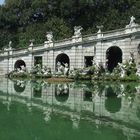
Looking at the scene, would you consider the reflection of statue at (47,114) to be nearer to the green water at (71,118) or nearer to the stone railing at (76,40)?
the green water at (71,118)

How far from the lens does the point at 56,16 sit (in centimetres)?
5547

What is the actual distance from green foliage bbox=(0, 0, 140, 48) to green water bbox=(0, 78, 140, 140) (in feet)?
103

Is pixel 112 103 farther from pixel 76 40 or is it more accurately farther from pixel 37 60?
pixel 37 60

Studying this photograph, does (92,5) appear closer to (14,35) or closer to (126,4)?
(126,4)

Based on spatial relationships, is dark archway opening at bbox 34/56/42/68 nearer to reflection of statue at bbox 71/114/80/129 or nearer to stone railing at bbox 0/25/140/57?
stone railing at bbox 0/25/140/57

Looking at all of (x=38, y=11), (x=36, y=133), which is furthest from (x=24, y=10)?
(x=36, y=133)

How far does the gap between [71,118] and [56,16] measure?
41.8 meters

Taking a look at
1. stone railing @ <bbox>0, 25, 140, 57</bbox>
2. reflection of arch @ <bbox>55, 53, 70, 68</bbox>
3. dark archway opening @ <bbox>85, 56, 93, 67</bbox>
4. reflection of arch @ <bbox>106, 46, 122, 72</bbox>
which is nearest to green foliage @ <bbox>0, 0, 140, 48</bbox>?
stone railing @ <bbox>0, 25, 140, 57</bbox>

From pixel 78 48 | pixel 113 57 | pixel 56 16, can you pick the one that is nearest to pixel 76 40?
pixel 78 48

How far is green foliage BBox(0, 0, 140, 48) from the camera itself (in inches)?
2064

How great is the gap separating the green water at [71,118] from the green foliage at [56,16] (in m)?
31.4

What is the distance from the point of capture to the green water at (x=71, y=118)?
11.6 m

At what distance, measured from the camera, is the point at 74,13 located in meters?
56.1

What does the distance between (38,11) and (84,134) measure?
46.1 meters
